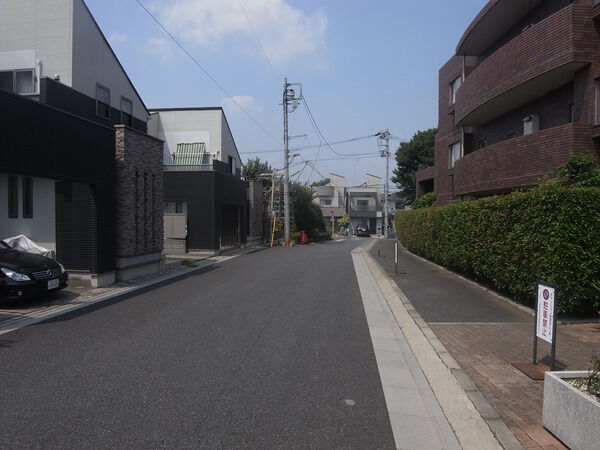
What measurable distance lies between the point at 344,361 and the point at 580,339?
12.1ft

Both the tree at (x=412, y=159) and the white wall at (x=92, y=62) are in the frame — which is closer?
the white wall at (x=92, y=62)

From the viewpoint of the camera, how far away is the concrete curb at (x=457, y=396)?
13.6 ft

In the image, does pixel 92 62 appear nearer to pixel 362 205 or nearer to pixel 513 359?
pixel 513 359

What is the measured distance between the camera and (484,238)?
11.5 meters

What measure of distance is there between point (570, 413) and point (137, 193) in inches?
506

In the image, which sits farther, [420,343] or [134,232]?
[134,232]

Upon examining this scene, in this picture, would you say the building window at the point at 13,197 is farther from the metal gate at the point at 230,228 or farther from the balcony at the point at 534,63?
the balcony at the point at 534,63

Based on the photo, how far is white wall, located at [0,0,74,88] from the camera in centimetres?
1530

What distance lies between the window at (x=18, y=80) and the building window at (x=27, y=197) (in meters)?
2.89

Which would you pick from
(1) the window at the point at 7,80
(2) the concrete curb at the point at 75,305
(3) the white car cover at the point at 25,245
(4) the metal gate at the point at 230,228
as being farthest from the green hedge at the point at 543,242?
(4) the metal gate at the point at 230,228

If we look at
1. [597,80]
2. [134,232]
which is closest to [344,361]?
[134,232]

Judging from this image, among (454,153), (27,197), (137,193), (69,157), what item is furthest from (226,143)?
(69,157)

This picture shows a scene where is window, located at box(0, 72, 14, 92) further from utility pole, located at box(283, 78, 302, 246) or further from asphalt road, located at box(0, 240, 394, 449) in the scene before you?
utility pole, located at box(283, 78, 302, 246)

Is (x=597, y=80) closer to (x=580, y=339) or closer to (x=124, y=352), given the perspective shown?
(x=580, y=339)
